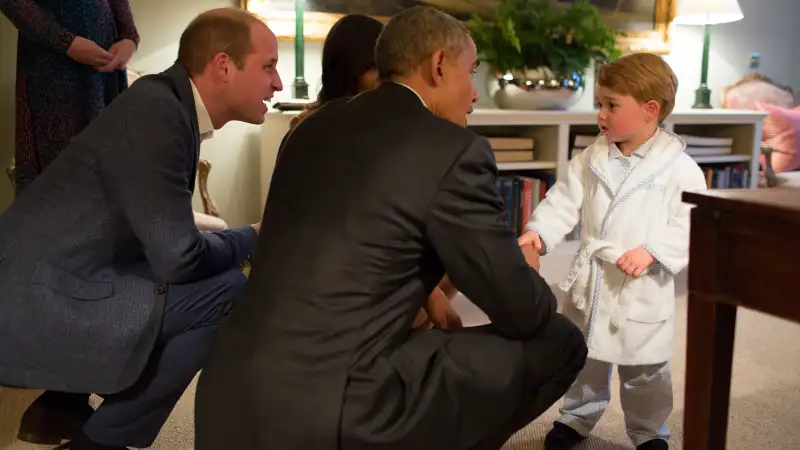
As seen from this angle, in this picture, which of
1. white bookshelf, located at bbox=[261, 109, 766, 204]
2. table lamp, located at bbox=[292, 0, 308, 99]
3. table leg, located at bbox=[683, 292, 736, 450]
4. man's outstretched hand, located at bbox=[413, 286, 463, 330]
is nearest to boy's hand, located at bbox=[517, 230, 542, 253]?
man's outstretched hand, located at bbox=[413, 286, 463, 330]

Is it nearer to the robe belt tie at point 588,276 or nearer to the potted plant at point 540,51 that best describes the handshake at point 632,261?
the robe belt tie at point 588,276

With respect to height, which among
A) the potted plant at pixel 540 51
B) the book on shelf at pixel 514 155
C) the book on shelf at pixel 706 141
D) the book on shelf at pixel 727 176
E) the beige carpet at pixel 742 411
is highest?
the potted plant at pixel 540 51

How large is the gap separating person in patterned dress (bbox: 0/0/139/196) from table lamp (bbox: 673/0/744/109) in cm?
266

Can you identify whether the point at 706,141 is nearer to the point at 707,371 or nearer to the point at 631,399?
the point at 631,399

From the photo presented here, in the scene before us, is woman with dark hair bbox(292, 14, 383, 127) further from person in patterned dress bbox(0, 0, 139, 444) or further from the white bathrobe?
person in patterned dress bbox(0, 0, 139, 444)

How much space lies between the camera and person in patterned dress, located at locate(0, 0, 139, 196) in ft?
6.77

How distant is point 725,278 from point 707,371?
156 mm

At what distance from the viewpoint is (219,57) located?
1.52m

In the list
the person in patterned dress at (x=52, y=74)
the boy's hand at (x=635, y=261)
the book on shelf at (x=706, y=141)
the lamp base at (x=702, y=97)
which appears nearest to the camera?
the boy's hand at (x=635, y=261)

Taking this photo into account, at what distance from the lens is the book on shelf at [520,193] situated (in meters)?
3.10

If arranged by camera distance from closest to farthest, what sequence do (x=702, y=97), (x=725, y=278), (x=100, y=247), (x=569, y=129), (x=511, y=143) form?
A: (x=725, y=278) < (x=100, y=247) < (x=511, y=143) < (x=569, y=129) < (x=702, y=97)

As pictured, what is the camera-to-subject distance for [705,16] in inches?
143

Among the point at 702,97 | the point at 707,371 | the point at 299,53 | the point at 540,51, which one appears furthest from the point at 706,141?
the point at 707,371

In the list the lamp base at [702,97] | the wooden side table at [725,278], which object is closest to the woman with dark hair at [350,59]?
the wooden side table at [725,278]
